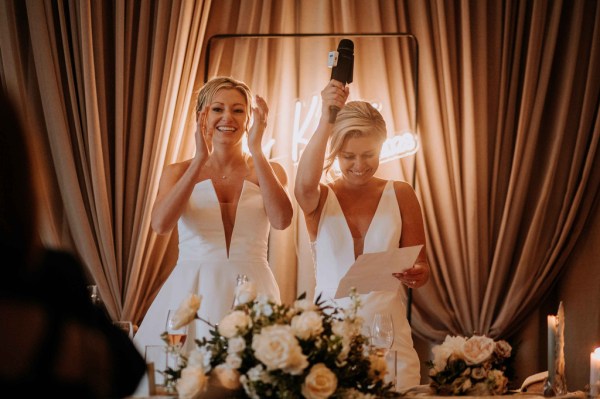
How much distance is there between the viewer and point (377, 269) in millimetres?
3143

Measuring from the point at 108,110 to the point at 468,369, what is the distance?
281cm

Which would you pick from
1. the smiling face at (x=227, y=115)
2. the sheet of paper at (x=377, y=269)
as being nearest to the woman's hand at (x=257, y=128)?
the smiling face at (x=227, y=115)

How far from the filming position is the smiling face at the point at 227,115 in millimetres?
3705

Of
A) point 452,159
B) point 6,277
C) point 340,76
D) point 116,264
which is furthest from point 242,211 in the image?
point 6,277

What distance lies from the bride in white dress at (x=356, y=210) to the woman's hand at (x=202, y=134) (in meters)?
0.39

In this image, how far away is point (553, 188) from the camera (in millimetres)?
4586

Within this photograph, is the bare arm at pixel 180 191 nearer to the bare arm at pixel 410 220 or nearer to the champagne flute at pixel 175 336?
the bare arm at pixel 410 220

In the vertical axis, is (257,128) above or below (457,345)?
above

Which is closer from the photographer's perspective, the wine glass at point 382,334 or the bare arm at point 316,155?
the wine glass at point 382,334

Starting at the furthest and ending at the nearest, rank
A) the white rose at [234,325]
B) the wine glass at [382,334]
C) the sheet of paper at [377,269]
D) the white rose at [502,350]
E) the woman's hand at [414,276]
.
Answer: the woman's hand at [414,276]
the sheet of paper at [377,269]
the white rose at [502,350]
the wine glass at [382,334]
the white rose at [234,325]

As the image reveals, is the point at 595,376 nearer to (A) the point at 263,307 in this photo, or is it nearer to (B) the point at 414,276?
(B) the point at 414,276

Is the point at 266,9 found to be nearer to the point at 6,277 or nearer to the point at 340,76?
the point at 340,76

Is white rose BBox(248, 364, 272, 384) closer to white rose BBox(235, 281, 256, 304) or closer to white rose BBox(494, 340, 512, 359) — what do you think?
white rose BBox(235, 281, 256, 304)

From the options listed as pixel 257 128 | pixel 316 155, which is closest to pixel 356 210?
pixel 316 155
